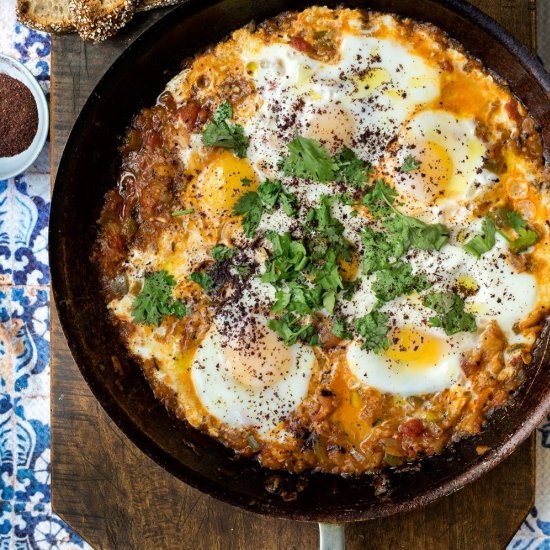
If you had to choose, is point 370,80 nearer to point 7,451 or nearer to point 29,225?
point 29,225

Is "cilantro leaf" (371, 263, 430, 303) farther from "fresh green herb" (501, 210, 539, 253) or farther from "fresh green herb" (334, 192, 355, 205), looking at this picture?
"fresh green herb" (501, 210, 539, 253)

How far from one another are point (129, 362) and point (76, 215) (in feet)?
3.14

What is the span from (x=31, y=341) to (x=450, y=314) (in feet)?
9.45

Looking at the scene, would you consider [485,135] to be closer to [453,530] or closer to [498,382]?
[498,382]

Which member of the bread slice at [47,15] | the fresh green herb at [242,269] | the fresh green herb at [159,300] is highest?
the bread slice at [47,15]

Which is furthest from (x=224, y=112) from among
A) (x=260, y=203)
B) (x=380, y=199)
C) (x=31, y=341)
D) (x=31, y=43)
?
(x=31, y=341)

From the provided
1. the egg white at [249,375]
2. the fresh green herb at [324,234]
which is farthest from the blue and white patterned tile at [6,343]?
the fresh green herb at [324,234]

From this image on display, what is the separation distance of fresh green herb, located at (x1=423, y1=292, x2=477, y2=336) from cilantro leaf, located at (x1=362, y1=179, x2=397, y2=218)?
0.58 m

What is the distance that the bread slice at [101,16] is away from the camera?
4.14 metres

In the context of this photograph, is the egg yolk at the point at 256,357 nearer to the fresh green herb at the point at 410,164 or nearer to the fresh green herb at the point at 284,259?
the fresh green herb at the point at 284,259

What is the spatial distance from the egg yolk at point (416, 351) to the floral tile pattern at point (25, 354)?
7.99 feet

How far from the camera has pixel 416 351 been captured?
406 centimetres

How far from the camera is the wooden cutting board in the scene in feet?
13.9

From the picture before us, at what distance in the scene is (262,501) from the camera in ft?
12.9
